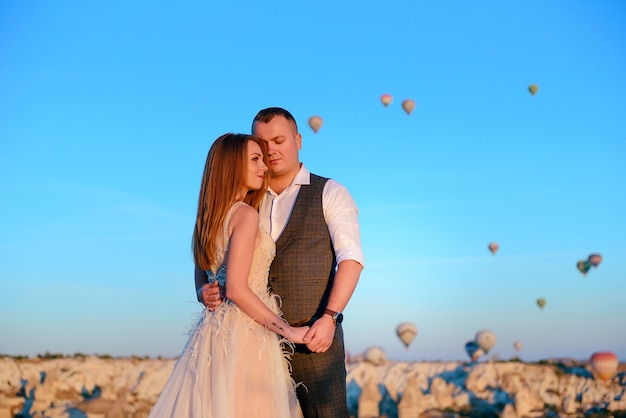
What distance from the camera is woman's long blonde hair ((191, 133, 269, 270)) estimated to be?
4152 millimetres

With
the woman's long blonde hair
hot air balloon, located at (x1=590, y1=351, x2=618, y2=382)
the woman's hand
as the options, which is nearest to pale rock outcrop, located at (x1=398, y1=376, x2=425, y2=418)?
hot air balloon, located at (x1=590, y1=351, x2=618, y2=382)

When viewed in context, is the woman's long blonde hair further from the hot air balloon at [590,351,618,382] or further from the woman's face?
the hot air balloon at [590,351,618,382]

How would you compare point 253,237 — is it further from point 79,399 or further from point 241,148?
point 79,399

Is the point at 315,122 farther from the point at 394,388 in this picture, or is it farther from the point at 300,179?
the point at 300,179

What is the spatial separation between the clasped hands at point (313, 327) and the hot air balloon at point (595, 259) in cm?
3141

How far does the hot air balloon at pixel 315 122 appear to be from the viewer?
24.3 meters

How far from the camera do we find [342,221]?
4.37m

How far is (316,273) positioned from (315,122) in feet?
66.9

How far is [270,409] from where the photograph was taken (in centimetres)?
399

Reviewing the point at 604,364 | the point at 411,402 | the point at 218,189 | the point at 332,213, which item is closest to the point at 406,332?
the point at 604,364

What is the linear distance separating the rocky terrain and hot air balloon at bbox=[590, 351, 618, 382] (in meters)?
0.65

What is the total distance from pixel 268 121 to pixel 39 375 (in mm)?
10382

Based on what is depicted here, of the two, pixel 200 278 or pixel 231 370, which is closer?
pixel 231 370

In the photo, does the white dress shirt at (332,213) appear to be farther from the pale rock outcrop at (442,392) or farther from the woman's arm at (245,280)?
the pale rock outcrop at (442,392)
